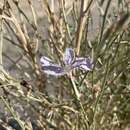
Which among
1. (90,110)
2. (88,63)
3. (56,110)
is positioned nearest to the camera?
(88,63)

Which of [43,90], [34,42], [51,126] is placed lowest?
[51,126]

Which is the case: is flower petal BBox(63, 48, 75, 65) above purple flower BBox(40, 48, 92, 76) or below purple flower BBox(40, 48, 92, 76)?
above

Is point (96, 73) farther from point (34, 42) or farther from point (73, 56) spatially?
point (73, 56)

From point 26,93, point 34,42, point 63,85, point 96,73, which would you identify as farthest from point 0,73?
point 96,73

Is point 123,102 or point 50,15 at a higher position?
point 50,15

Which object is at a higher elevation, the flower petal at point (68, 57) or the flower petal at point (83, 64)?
the flower petal at point (68, 57)

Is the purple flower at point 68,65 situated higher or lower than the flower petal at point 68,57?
lower

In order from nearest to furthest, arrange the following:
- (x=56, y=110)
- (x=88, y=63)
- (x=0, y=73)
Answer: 1. (x=88, y=63)
2. (x=0, y=73)
3. (x=56, y=110)

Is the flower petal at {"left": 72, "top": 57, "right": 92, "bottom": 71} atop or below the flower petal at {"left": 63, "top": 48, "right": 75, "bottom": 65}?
below

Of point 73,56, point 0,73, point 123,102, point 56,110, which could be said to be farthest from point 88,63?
point 123,102

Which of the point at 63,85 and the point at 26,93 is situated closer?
the point at 26,93
